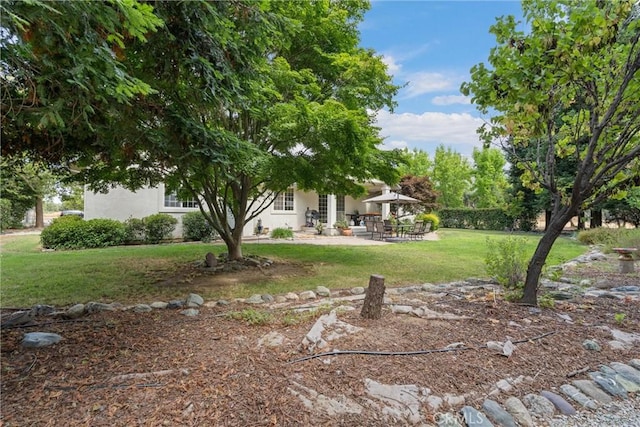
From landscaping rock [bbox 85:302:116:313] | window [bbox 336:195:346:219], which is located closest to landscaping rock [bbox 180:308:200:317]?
landscaping rock [bbox 85:302:116:313]

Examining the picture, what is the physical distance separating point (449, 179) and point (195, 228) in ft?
80.9

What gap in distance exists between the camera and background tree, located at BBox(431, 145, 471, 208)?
31.2 m

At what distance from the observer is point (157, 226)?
1297cm

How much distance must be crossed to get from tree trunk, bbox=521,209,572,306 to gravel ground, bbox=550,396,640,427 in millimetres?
1987

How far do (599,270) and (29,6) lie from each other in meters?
10.5

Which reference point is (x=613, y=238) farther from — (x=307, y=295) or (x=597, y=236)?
(x=307, y=295)

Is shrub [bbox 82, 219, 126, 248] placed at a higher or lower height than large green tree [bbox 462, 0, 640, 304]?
lower

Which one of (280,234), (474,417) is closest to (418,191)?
(280,234)

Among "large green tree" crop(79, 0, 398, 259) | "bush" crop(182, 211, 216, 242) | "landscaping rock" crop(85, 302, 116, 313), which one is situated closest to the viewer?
"large green tree" crop(79, 0, 398, 259)

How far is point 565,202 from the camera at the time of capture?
473 centimetres

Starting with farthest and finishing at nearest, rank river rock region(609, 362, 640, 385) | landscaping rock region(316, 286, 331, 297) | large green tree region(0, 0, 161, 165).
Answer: landscaping rock region(316, 286, 331, 297), river rock region(609, 362, 640, 385), large green tree region(0, 0, 161, 165)

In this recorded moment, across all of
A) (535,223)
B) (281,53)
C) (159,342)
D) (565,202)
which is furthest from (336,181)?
(535,223)

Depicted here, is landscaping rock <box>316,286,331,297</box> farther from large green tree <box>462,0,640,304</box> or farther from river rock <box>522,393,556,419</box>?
river rock <box>522,393,556,419</box>

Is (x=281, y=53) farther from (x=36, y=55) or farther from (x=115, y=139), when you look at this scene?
(x=36, y=55)
